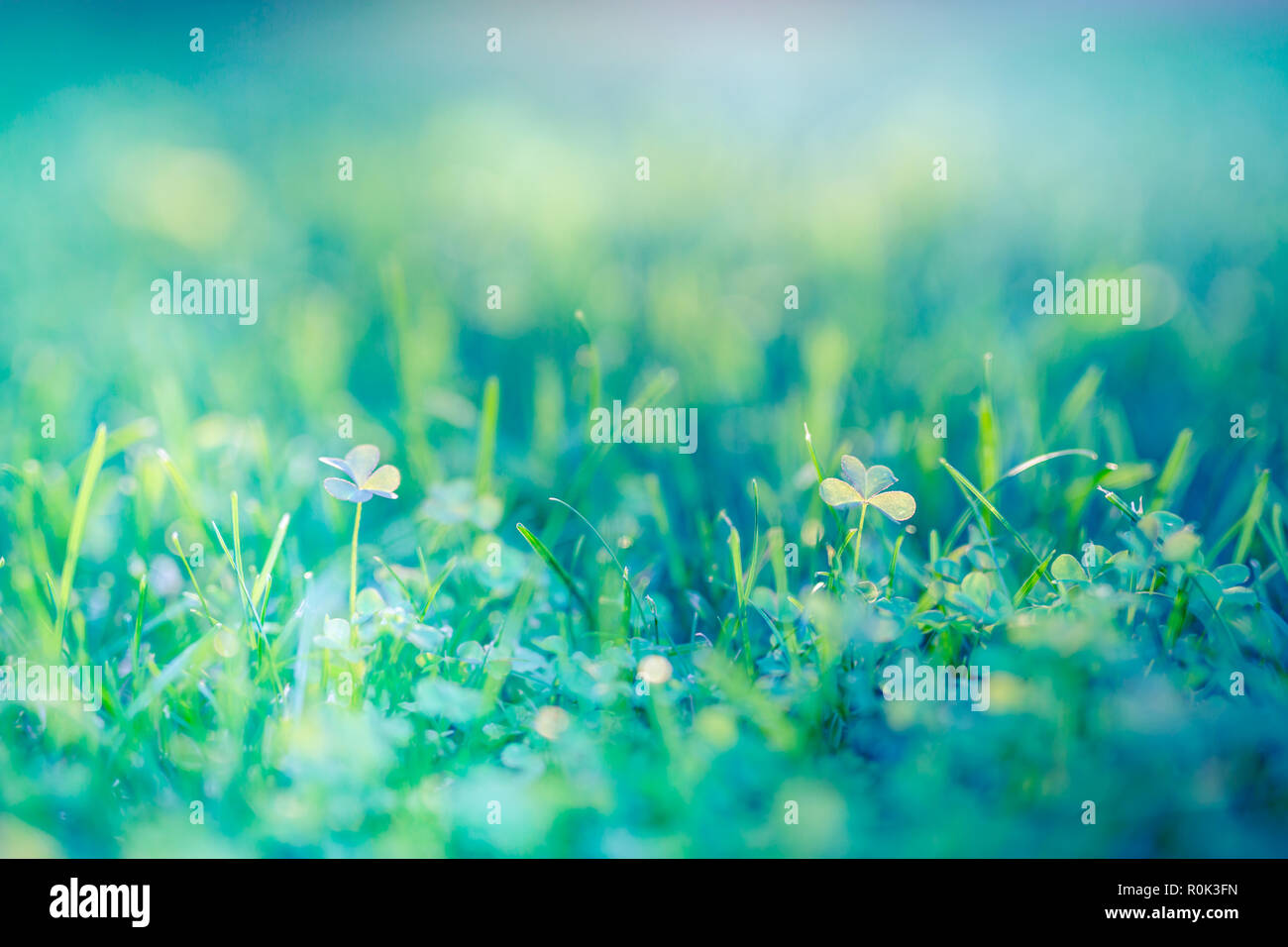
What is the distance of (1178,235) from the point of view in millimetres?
2223

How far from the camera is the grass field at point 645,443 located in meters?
1.17

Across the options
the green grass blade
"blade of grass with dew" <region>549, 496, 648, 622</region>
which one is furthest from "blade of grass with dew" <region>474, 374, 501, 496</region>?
the green grass blade

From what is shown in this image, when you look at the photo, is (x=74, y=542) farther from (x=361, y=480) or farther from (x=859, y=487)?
(x=859, y=487)

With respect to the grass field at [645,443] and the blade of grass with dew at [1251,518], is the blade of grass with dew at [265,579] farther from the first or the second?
the blade of grass with dew at [1251,518]

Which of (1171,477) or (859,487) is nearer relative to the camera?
(859,487)

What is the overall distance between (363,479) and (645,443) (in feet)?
1.85

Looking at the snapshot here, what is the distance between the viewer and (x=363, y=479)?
1.52 meters

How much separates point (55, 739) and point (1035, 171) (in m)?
2.44

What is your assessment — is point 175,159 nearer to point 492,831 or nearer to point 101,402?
point 101,402

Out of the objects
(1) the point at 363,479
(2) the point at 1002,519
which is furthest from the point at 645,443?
(2) the point at 1002,519

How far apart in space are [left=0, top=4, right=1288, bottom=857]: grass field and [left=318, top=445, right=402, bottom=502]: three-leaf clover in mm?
10

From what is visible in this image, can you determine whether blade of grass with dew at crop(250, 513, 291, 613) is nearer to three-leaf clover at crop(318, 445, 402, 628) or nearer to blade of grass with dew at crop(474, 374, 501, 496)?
three-leaf clover at crop(318, 445, 402, 628)

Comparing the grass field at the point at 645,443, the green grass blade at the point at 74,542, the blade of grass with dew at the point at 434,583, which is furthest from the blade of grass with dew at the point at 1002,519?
the green grass blade at the point at 74,542
